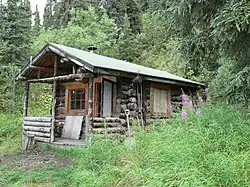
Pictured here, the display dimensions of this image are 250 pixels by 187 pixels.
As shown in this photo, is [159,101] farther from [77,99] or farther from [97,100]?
[77,99]

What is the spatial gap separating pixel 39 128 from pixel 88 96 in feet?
6.99

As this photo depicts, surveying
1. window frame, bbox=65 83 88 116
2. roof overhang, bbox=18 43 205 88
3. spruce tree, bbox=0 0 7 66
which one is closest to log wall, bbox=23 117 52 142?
window frame, bbox=65 83 88 116

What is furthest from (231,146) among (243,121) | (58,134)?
(58,134)

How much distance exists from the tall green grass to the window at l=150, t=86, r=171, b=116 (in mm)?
6888

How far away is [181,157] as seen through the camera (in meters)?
3.94

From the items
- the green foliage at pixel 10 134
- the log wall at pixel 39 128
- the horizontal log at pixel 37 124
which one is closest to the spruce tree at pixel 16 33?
the green foliage at pixel 10 134

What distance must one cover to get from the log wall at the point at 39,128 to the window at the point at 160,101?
4.38 m

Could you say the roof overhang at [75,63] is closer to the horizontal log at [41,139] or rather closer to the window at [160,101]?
the window at [160,101]

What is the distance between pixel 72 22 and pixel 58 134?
18153 mm

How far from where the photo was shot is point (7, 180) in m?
6.57

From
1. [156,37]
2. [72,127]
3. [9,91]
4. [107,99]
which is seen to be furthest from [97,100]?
[156,37]

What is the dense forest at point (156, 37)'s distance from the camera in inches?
224

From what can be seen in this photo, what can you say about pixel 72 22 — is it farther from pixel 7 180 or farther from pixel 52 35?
pixel 7 180

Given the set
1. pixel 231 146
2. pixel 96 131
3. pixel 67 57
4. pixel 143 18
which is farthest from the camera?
pixel 143 18
